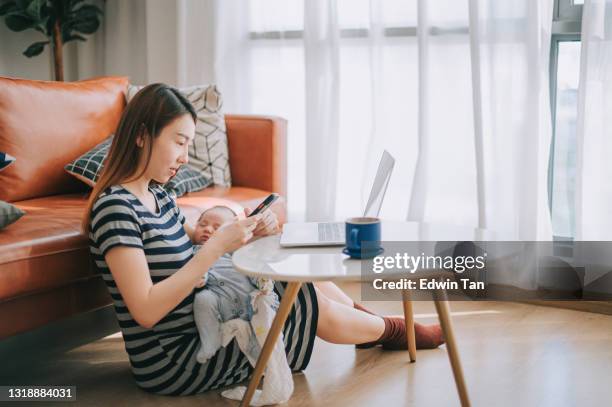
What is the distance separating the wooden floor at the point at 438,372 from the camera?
1846 mm

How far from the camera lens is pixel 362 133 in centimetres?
301

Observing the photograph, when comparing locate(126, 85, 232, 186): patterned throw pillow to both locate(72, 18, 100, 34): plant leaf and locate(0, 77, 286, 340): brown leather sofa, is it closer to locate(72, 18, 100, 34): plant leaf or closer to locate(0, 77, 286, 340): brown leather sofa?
locate(0, 77, 286, 340): brown leather sofa

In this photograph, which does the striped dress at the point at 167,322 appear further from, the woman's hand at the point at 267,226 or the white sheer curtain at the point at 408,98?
the white sheer curtain at the point at 408,98

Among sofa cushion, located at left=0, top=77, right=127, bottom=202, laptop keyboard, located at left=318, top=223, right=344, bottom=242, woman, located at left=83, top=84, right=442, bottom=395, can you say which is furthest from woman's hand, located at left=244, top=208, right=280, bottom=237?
sofa cushion, located at left=0, top=77, right=127, bottom=202

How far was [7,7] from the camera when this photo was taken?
3.43 m

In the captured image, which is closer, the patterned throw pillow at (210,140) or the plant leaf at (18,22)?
the patterned throw pillow at (210,140)

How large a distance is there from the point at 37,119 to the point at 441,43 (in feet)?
4.85

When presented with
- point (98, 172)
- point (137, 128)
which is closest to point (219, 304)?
point (137, 128)

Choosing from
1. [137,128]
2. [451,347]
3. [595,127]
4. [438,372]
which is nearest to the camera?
[451,347]

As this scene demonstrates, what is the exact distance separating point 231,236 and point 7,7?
7.82 feet

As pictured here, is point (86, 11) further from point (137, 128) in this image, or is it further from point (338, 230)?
point (338, 230)

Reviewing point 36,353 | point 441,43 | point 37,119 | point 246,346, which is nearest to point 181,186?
point 37,119

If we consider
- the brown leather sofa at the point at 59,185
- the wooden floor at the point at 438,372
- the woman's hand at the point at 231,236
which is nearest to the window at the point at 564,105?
the wooden floor at the point at 438,372

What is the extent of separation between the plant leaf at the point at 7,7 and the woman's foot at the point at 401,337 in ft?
7.76
